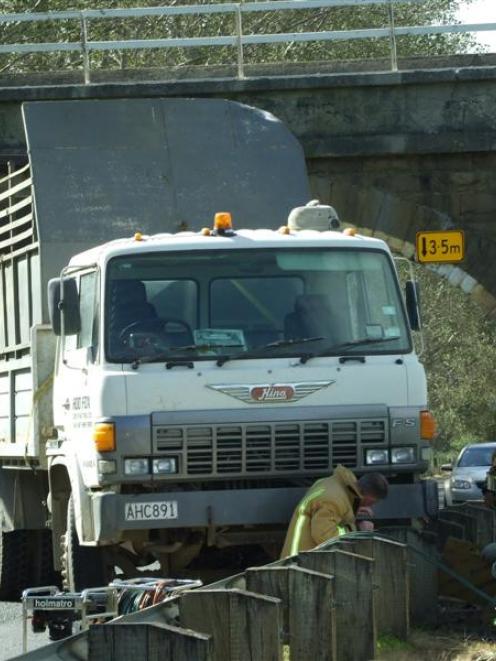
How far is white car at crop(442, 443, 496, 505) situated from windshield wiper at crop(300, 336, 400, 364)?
15.7 meters

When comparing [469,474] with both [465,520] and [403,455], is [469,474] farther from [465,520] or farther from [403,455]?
[403,455]

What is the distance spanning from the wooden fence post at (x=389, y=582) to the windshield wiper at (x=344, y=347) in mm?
1831

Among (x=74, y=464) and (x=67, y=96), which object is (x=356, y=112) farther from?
(x=74, y=464)

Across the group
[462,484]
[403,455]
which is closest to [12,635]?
[403,455]

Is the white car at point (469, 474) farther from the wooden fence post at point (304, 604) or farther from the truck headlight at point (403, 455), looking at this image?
the wooden fence post at point (304, 604)

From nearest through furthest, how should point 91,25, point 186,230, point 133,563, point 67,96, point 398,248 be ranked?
point 133,563 < point 186,230 < point 67,96 < point 398,248 < point 91,25

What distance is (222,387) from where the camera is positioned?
37.8 feet

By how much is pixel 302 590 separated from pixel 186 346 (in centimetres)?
331

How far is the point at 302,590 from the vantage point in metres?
8.53

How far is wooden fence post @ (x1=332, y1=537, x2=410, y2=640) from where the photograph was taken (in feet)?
32.8

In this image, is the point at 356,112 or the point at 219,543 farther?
the point at 356,112

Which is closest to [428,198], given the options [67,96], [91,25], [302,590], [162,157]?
[67,96]

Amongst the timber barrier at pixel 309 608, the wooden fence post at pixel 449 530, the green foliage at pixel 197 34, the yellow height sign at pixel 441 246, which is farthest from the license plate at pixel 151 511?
the green foliage at pixel 197 34

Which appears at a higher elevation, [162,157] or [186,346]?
[162,157]
